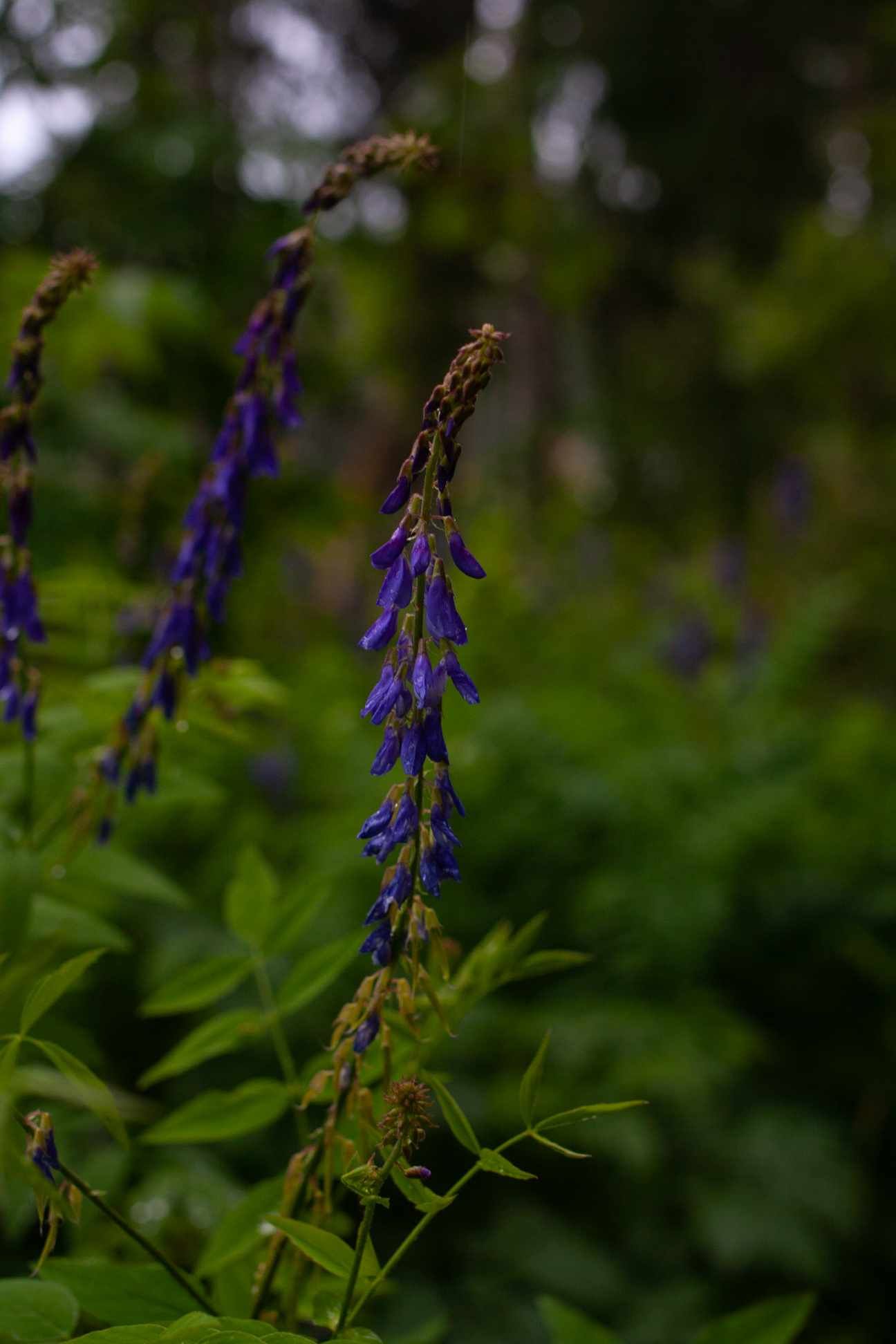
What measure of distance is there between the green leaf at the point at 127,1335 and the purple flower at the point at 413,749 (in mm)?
460

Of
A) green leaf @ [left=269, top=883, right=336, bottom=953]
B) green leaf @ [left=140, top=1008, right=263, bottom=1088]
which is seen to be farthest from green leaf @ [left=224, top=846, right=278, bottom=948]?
green leaf @ [left=140, top=1008, right=263, bottom=1088]

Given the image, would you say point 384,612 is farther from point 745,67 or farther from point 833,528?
point 745,67

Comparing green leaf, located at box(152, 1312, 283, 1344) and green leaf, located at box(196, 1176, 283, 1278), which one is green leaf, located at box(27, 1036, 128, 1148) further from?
green leaf, located at box(196, 1176, 283, 1278)

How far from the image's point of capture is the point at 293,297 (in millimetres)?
1390

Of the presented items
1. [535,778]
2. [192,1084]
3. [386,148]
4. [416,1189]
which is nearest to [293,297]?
[386,148]

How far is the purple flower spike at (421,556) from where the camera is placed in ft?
3.02

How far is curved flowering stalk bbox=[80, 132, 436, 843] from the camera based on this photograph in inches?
55.6

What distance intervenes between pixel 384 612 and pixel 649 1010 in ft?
7.43

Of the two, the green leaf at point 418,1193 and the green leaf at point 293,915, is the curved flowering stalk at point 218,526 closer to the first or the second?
the green leaf at point 293,915

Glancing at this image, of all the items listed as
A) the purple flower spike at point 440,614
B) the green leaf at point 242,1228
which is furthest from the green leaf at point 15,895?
the purple flower spike at point 440,614

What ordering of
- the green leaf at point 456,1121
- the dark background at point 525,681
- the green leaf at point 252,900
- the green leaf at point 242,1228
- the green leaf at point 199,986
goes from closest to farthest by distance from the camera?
the green leaf at point 456,1121, the green leaf at point 242,1228, the green leaf at point 199,986, the green leaf at point 252,900, the dark background at point 525,681

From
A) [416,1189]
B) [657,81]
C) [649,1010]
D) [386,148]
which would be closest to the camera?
[416,1189]

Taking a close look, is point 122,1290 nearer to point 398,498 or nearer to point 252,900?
point 252,900

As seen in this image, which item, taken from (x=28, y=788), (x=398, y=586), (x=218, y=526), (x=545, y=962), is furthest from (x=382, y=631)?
(x=28, y=788)
